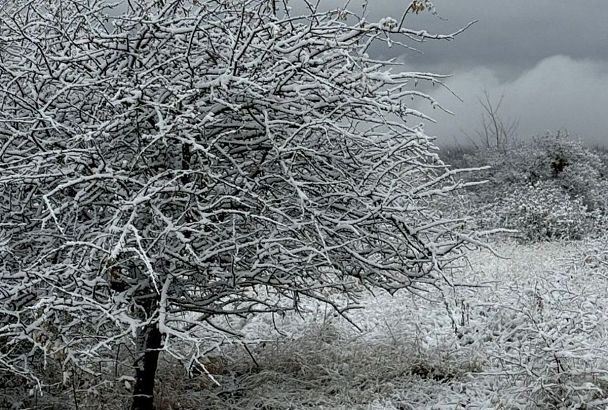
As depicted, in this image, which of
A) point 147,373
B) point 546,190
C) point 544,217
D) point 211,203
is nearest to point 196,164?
point 211,203

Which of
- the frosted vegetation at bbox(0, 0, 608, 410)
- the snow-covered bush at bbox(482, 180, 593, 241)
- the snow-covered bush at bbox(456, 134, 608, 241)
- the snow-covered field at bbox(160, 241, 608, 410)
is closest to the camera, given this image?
the frosted vegetation at bbox(0, 0, 608, 410)

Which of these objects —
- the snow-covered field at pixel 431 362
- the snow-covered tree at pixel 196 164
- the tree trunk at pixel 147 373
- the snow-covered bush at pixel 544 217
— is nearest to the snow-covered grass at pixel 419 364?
the snow-covered field at pixel 431 362

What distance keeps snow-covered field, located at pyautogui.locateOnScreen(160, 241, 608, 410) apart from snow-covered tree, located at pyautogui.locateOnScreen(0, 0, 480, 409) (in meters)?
0.85

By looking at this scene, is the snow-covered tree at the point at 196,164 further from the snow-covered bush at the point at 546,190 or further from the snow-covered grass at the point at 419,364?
the snow-covered bush at the point at 546,190

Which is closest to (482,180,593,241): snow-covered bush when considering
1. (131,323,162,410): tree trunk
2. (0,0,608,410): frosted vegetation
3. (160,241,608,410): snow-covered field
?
(160,241,608,410): snow-covered field

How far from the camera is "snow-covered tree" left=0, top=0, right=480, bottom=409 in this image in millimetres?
4730

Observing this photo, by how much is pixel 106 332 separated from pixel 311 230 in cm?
174

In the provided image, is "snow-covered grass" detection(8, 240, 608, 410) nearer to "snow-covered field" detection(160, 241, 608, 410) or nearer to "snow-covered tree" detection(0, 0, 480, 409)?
"snow-covered field" detection(160, 241, 608, 410)

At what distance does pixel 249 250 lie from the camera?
5309 mm

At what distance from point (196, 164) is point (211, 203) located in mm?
317

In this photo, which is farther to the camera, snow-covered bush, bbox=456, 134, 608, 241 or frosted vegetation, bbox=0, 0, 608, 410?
snow-covered bush, bbox=456, 134, 608, 241

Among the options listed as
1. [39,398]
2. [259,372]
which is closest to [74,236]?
[39,398]

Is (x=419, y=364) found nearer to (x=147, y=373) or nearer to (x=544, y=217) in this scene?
(x=147, y=373)

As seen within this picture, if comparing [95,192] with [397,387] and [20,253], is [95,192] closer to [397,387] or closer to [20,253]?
[20,253]
